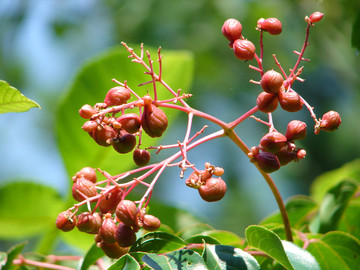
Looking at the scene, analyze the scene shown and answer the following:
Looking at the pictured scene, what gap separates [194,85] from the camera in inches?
170

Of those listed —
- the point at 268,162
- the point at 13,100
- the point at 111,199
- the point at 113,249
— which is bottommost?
the point at 113,249

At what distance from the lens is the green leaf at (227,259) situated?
1.05 meters

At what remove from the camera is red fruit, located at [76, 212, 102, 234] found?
109 cm

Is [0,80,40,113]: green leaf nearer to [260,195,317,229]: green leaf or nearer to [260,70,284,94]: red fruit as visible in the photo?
[260,70,284,94]: red fruit

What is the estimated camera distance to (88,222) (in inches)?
43.0

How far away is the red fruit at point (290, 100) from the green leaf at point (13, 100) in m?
0.54

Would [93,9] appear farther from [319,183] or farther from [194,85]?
[319,183]

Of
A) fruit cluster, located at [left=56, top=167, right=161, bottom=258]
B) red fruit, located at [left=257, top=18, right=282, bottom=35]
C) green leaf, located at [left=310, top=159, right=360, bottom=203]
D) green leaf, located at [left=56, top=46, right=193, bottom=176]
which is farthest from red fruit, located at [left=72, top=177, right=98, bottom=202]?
green leaf, located at [left=310, top=159, right=360, bottom=203]

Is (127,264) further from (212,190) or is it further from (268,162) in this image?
(268,162)

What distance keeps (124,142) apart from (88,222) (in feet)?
0.65

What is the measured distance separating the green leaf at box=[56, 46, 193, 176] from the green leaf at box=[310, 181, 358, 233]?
655 mm

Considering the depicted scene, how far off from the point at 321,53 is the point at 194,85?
1141 millimetres

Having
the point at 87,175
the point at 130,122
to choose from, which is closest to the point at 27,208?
the point at 87,175

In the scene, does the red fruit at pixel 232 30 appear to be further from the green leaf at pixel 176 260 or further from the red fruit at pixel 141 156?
the green leaf at pixel 176 260
